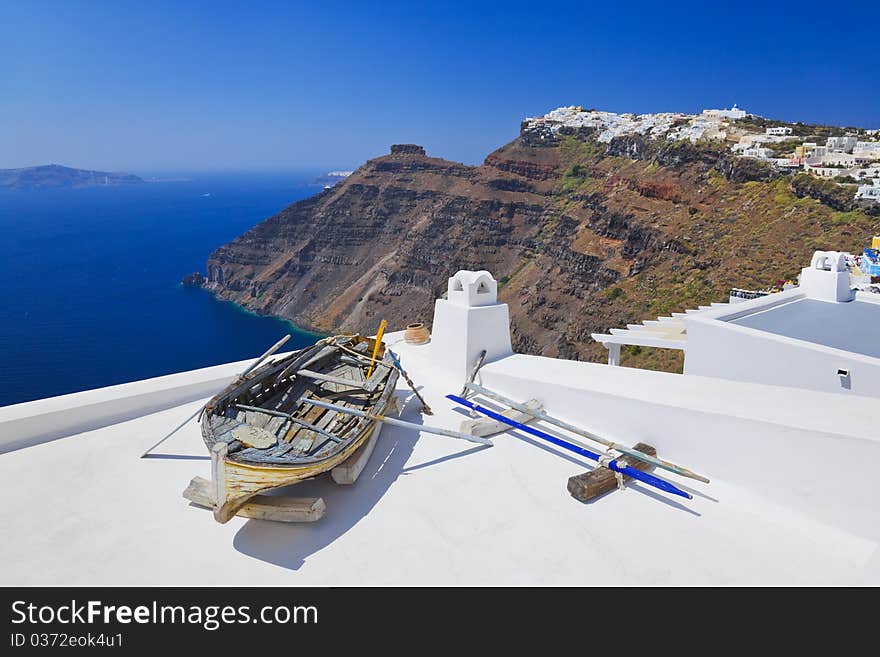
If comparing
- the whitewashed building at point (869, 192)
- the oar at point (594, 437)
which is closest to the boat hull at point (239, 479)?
the oar at point (594, 437)

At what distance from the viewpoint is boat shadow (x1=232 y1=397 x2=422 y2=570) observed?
3.46 meters

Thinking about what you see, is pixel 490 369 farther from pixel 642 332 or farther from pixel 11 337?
pixel 11 337

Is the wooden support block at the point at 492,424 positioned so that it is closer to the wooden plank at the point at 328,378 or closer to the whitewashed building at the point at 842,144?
the wooden plank at the point at 328,378

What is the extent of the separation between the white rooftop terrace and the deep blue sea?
144ft

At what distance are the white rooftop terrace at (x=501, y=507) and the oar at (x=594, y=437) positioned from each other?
16 centimetres

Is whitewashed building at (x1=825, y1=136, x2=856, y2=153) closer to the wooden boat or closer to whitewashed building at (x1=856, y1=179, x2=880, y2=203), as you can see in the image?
whitewashed building at (x1=856, y1=179, x2=880, y2=203)

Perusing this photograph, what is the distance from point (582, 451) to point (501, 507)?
0.92 metres

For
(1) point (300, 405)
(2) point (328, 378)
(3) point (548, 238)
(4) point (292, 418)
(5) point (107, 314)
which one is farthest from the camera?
(5) point (107, 314)

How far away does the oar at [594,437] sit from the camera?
13.3 ft

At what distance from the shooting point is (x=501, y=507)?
12.9 ft

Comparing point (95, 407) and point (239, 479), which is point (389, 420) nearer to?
point (239, 479)

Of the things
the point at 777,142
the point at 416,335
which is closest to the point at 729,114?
the point at 777,142

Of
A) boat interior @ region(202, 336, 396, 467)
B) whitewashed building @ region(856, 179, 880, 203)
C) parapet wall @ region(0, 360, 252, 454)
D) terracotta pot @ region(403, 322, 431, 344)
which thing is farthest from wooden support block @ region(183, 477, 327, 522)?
whitewashed building @ region(856, 179, 880, 203)
